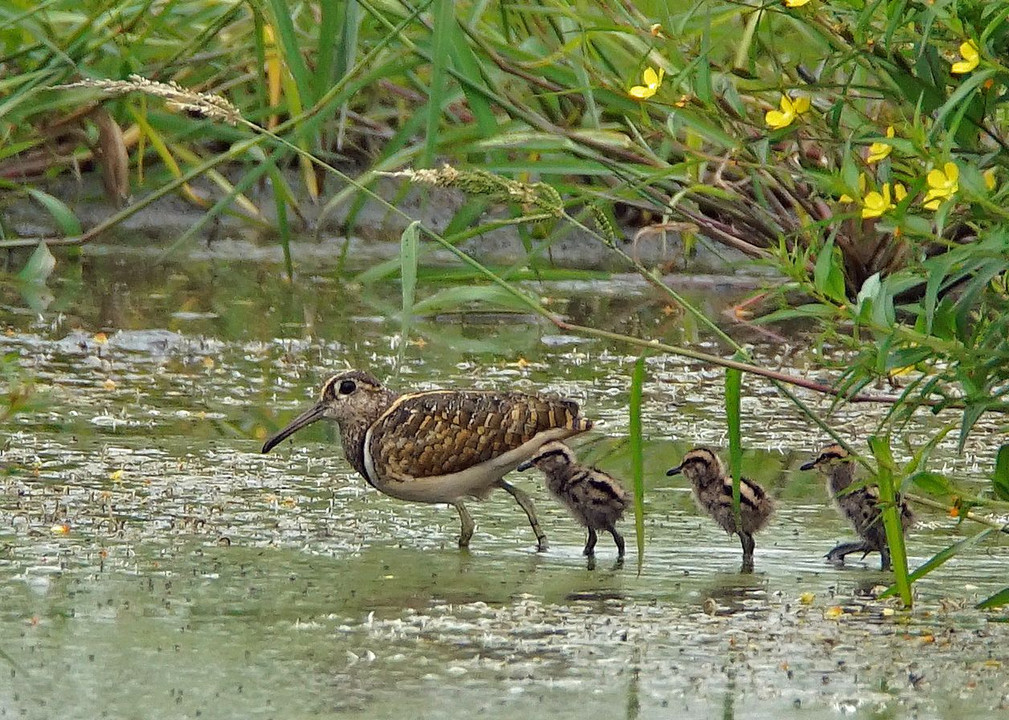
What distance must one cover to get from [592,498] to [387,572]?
2.30 ft

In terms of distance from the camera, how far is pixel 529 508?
534 centimetres

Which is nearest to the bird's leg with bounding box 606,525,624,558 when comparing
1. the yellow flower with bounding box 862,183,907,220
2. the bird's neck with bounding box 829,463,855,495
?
the bird's neck with bounding box 829,463,855,495

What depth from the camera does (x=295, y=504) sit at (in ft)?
17.2

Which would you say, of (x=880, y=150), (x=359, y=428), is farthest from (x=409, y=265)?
(x=359, y=428)

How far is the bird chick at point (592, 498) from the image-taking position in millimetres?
5016

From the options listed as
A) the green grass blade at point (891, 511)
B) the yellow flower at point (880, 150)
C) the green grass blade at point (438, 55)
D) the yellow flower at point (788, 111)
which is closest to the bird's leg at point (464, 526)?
the green grass blade at point (438, 55)

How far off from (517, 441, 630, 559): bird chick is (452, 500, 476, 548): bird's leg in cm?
26

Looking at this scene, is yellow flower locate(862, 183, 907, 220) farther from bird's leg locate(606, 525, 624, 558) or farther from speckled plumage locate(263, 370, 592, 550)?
speckled plumage locate(263, 370, 592, 550)

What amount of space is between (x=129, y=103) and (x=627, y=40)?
2424 mm

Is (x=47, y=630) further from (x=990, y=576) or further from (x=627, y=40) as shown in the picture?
(x=627, y=40)

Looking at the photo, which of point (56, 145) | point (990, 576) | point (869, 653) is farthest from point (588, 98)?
point (56, 145)

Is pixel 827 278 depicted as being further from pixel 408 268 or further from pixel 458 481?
pixel 458 481

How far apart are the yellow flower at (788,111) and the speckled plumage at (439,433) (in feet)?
4.82

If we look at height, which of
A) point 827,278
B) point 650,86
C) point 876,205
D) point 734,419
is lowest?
point 734,419
